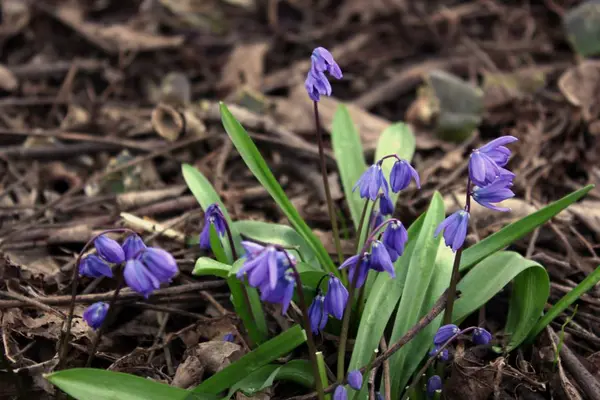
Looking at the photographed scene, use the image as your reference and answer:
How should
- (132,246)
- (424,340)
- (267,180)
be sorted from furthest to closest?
(267,180) < (424,340) < (132,246)

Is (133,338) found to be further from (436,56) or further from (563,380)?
(436,56)

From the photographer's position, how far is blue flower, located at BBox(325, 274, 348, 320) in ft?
7.91

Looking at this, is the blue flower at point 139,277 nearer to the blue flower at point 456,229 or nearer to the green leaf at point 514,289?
the blue flower at point 456,229

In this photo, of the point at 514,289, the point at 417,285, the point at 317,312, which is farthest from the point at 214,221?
the point at 514,289

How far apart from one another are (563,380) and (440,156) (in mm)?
2112

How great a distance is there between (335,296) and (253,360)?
0.41m

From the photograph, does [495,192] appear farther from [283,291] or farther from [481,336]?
[283,291]

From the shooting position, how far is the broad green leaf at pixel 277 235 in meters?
3.14

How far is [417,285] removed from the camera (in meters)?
2.85

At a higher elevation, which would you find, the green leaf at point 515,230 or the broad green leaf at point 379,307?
the green leaf at point 515,230

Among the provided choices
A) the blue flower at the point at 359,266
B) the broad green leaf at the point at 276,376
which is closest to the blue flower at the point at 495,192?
the blue flower at the point at 359,266

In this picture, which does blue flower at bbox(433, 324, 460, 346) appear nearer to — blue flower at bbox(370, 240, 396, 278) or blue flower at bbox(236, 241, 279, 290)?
blue flower at bbox(370, 240, 396, 278)

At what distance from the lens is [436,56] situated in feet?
18.6

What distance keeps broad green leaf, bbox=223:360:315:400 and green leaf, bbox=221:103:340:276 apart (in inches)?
20.6
